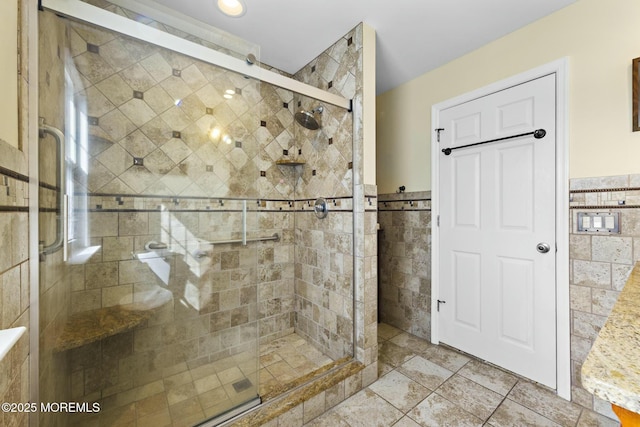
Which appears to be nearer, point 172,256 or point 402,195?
point 172,256

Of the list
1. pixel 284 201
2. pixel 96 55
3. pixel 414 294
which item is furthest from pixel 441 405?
pixel 96 55

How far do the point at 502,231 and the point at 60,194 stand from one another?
102 inches

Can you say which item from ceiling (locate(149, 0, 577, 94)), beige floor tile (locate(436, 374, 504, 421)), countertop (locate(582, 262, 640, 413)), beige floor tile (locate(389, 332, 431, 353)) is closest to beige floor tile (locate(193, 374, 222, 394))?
beige floor tile (locate(436, 374, 504, 421))

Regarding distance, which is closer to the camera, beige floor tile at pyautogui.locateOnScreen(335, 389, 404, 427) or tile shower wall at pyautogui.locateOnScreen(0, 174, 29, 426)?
tile shower wall at pyautogui.locateOnScreen(0, 174, 29, 426)

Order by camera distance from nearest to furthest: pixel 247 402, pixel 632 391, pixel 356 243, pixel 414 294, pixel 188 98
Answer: pixel 632 391 → pixel 247 402 → pixel 188 98 → pixel 356 243 → pixel 414 294

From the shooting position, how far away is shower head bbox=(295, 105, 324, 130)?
6.76 feet

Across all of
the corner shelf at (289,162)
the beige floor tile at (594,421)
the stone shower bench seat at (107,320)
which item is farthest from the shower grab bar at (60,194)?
the beige floor tile at (594,421)

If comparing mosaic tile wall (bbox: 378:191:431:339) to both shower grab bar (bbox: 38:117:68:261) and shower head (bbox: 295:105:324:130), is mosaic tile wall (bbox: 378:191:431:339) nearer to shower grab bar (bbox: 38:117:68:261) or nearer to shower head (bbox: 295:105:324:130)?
shower head (bbox: 295:105:324:130)

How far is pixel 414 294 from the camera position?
7.85ft

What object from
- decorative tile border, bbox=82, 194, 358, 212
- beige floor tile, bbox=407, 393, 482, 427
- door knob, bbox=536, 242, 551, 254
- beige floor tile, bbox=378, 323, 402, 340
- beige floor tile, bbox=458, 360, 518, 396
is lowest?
beige floor tile, bbox=407, 393, 482, 427

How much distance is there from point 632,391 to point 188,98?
2.10m

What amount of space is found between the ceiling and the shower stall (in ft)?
0.65

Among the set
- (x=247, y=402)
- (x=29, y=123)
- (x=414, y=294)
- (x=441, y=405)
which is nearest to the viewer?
(x=29, y=123)

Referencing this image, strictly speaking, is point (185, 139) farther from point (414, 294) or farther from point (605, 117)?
point (605, 117)
